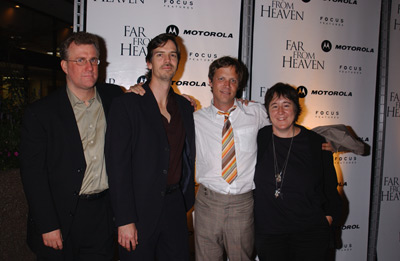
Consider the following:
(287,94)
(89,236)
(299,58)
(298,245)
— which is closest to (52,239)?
(89,236)

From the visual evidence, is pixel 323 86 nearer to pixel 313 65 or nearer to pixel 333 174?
pixel 313 65

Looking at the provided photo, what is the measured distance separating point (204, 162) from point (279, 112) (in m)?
0.77

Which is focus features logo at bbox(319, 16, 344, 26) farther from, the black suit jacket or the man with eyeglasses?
the black suit jacket

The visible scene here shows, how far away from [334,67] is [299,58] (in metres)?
0.50

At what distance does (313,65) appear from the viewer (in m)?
3.31

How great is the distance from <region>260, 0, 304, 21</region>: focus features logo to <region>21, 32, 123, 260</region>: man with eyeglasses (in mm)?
2076

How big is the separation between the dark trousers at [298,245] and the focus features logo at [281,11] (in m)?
2.35

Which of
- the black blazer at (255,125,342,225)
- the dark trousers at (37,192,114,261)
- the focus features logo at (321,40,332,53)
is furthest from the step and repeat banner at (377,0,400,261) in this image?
the dark trousers at (37,192,114,261)

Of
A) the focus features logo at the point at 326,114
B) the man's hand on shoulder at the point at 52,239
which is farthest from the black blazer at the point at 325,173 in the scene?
the man's hand on shoulder at the point at 52,239

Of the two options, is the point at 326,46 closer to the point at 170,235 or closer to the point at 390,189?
the point at 390,189

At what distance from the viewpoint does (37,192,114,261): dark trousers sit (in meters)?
1.84

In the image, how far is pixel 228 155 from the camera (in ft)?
7.47

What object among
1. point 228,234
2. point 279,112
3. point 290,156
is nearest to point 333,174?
point 290,156

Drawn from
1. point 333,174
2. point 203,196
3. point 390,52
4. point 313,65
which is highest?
point 390,52
